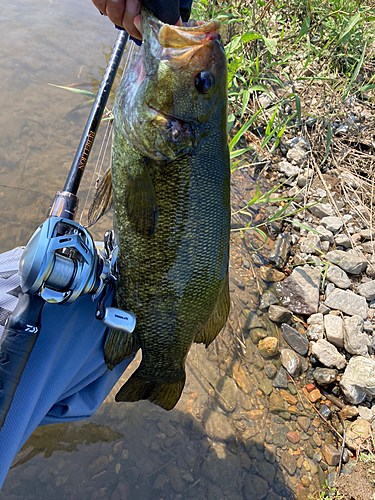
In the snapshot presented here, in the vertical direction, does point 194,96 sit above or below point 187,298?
above

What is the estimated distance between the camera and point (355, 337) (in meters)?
3.23

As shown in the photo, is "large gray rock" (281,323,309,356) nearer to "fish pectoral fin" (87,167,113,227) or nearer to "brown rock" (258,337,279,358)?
"brown rock" (258,337,279,358)

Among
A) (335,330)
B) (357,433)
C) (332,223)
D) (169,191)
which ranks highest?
(169,191)

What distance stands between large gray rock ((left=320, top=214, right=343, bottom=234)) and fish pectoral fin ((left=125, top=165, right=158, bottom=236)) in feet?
11.1

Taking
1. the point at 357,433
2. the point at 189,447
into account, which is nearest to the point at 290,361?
the point at 357,433

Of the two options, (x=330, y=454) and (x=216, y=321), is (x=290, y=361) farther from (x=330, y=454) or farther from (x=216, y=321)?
(x=216, y=321)

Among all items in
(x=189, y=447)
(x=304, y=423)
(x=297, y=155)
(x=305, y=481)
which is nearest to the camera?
(x=189, y=447)

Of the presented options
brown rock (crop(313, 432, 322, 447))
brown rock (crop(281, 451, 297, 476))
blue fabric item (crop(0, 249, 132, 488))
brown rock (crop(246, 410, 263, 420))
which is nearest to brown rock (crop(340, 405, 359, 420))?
brown rock (crop(313, 432, 322, 447))

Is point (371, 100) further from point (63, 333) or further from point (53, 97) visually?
point (63, 333)

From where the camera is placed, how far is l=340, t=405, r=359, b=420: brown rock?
112 inches

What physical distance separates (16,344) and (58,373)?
1.47 ft

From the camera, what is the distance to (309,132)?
5016 millimetres

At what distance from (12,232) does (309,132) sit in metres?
4.23

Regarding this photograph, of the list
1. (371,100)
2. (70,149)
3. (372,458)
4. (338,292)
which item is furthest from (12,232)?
(371,100)
